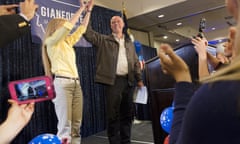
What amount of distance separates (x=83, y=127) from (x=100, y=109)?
18.6 inches

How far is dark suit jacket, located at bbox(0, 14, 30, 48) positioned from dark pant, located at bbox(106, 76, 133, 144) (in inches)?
47.4

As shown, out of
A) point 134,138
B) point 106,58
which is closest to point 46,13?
point 106,58

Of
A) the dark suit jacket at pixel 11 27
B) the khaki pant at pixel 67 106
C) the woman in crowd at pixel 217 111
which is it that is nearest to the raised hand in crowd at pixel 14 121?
the dark suit jacket at pixel 11 27

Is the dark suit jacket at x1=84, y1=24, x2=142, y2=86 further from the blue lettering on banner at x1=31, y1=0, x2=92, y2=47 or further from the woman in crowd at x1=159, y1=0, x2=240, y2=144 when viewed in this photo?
the woman in crowd at x1=159, y1=0, x2=240, y2=144

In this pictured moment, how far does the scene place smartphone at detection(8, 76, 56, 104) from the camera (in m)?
0.67

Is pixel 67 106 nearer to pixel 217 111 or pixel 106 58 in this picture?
pixel 106 58

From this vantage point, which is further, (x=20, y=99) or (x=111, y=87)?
(x=111, y=87)

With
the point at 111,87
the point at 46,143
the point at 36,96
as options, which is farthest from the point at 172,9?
the point at 36,96

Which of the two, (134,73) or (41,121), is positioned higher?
(134,73)

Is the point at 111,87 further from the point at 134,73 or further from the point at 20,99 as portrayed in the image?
the point at 20,99

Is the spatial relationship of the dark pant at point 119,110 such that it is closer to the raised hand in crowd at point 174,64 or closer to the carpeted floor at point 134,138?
the carpeted floor at point 134,138

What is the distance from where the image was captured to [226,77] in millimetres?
331

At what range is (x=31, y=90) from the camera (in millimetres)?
673

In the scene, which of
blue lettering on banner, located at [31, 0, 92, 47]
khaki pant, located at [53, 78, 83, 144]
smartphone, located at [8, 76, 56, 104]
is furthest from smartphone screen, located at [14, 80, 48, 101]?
blue lettering on banner, located at [31, 0, 92, 47]
